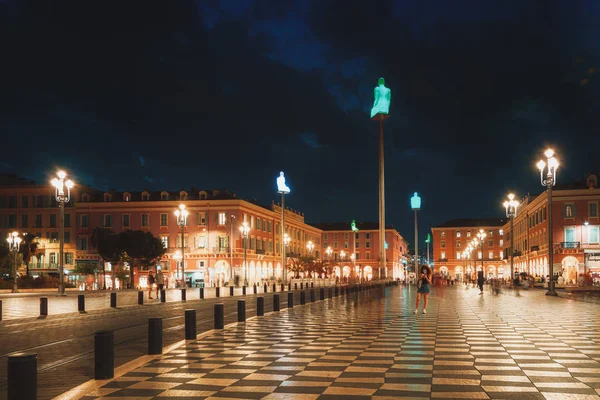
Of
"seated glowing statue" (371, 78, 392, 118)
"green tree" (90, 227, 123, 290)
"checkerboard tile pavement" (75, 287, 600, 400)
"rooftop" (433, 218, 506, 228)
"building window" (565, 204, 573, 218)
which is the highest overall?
"seated glowing statue" (371, 78, 392, 118)

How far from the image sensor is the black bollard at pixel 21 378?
7668 millimetres

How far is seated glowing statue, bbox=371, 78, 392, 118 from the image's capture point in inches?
2338

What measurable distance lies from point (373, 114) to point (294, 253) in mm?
57109

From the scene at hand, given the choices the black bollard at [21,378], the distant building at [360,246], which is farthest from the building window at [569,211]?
the distant building at [360,246]

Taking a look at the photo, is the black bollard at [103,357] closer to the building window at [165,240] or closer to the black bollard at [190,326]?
the black bollard at [190,326]

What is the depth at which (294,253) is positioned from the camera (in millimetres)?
113938

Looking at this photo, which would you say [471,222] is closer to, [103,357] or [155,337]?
[155,337]

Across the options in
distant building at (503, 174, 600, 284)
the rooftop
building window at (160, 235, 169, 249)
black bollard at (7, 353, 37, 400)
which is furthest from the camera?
the rooftop

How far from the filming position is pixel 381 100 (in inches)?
2352

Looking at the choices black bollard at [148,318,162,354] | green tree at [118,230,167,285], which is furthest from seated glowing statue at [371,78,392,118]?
black bollard at [148,318,162,354]

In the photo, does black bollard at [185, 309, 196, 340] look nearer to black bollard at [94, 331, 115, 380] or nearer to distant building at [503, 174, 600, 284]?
black bollard at [94, 331, 115, 380]

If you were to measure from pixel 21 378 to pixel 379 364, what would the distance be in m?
6.08

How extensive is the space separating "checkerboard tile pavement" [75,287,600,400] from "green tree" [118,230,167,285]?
5838cm

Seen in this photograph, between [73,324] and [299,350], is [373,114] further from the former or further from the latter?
[299,350]
